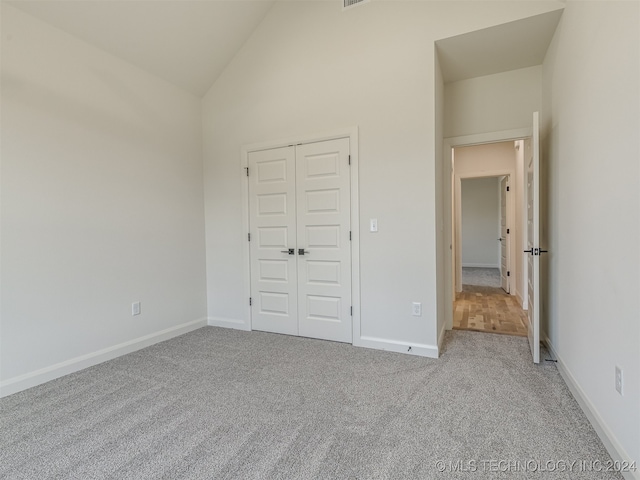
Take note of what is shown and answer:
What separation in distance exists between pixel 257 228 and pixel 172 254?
37.3 inches

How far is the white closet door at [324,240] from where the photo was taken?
3129mm

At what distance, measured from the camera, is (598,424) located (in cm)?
168

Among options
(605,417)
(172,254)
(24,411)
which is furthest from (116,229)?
(605,417)

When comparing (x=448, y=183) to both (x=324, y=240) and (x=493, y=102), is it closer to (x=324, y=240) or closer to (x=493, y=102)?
(x=493, y=102)

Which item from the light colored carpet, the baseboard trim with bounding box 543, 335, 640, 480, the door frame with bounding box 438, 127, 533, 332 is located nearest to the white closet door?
the door frame with bounding box 438, 127, 533, 332

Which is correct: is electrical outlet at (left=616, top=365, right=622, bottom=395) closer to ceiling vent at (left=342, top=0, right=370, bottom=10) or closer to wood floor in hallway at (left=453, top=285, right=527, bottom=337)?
wood floor in hallway at (left=453, top=285, right=527, bottom=337)

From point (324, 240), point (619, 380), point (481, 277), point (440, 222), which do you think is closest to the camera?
point (619, 380)

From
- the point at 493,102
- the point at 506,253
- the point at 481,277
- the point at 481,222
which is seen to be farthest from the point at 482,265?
the point at 493,102

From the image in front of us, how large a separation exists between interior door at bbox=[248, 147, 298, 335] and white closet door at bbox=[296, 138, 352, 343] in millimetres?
110

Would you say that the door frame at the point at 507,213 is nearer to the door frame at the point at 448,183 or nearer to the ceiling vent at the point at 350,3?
the door frame at the point at 448,183

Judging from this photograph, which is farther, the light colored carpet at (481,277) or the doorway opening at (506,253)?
the light colored carpet at (481,277)

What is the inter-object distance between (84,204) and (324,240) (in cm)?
211

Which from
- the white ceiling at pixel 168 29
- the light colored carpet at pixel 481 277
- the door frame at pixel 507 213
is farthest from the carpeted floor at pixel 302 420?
the light colored carpet at pixel 481 277

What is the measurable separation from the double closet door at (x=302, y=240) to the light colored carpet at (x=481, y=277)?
4395mm
